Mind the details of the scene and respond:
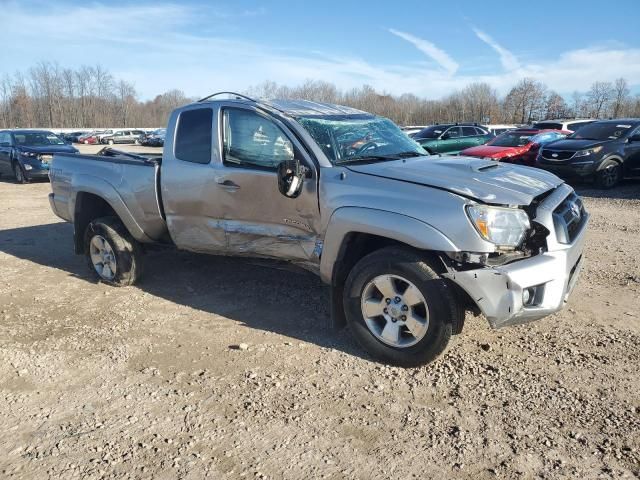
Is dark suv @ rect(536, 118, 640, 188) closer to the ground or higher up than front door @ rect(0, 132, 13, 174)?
higher up

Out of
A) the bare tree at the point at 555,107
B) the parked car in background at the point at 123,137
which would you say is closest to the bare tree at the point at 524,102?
the bare tree at the point at 555,107

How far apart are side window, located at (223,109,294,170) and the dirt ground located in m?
1.40

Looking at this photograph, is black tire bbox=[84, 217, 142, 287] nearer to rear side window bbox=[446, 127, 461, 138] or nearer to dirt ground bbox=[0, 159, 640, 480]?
dirt ground bbox=[0, 159, 640, 480]

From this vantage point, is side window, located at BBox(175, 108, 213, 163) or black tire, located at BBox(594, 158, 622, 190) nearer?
side window, located at BBox(175, 108, 213, 163)

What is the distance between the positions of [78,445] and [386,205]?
2361 millimetres

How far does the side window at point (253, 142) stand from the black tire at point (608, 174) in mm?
10225

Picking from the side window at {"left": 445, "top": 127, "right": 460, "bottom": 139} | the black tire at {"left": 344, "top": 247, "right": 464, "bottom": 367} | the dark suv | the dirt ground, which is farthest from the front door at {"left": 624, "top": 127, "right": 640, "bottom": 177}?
the black tire at {"left": 344, "top": 247, "right": 464, "bottom": 367}

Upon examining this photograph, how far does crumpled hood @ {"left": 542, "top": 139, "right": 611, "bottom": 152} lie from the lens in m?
12.1

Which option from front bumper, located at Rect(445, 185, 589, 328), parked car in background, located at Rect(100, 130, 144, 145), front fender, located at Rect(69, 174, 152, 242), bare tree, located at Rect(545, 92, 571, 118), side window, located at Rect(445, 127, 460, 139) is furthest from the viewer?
bare tree, located at Rect(545, 92, 571, 118)

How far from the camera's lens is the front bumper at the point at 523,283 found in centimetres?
321

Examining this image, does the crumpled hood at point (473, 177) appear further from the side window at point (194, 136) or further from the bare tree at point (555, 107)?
the bare tree at point (555, 107)

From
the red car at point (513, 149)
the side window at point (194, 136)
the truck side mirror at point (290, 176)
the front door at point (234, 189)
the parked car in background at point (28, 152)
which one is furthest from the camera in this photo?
the parked car in background at point (28, 152)

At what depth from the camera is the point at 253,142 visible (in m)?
4.43

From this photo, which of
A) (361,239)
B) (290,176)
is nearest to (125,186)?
(290,176)
